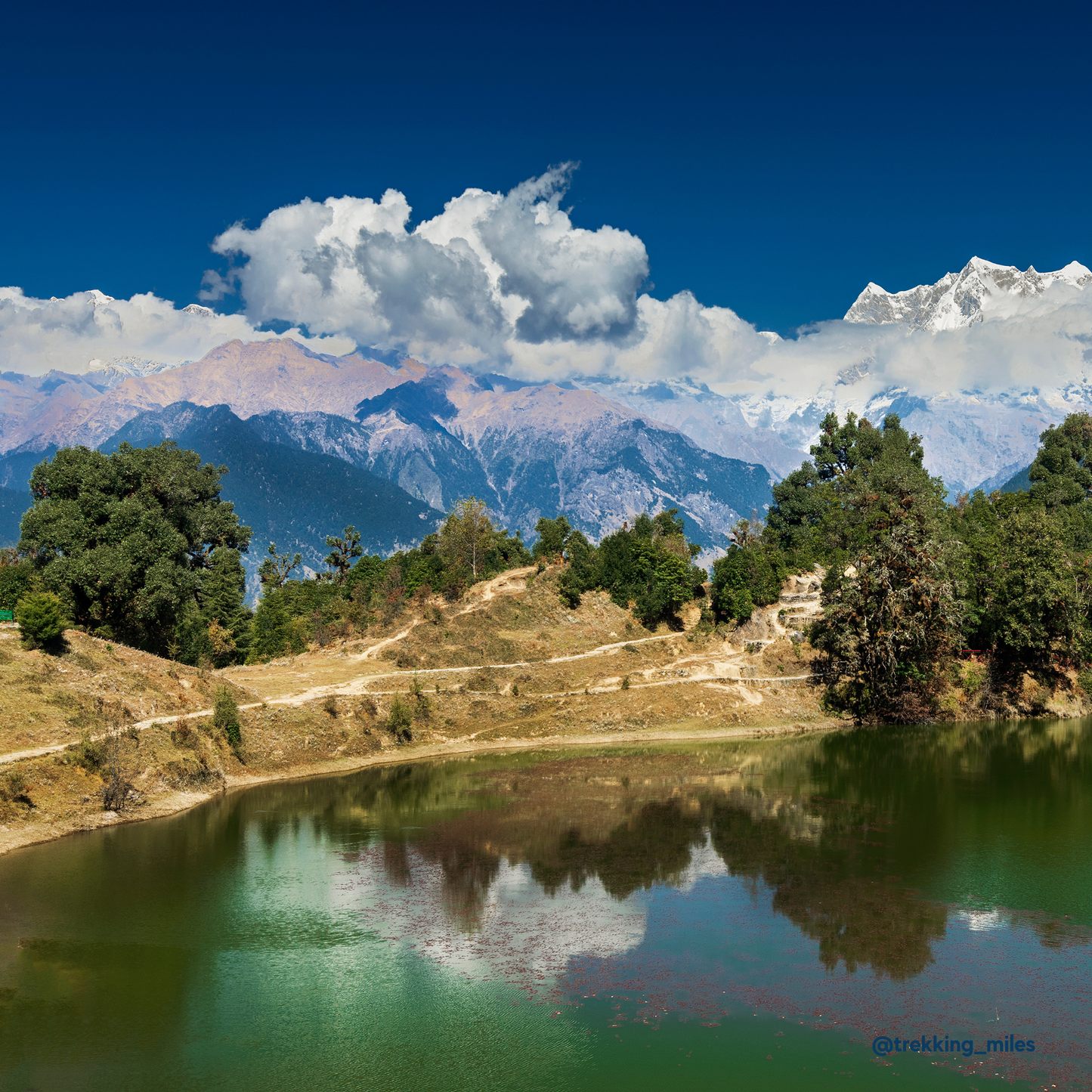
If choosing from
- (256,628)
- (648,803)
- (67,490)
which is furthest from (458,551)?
(648,803)

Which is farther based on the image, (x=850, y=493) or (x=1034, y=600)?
(x=850, y=493)

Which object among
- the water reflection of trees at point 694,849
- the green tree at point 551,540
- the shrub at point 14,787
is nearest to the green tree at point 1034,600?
the water reflection of trees at point 694,849

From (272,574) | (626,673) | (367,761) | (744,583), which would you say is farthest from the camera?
(272,574)

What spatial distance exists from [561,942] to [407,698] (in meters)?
54.1

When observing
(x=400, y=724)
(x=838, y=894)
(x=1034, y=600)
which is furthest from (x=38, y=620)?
(x=1034, y=600)

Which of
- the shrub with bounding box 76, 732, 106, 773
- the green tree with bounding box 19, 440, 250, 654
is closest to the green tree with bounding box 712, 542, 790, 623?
the green tree with bounding box 19, 440, 250, 654

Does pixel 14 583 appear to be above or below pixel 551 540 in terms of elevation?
below

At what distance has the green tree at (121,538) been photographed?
90.1 meters

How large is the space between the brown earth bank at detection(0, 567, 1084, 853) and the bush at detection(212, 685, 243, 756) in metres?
0.65

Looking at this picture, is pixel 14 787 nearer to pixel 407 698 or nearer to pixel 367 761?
pixel 367 761

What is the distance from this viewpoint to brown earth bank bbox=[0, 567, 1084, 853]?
211 feet

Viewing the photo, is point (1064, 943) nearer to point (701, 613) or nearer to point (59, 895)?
point (59, 895)

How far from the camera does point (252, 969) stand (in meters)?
38.8

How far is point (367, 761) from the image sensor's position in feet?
272
